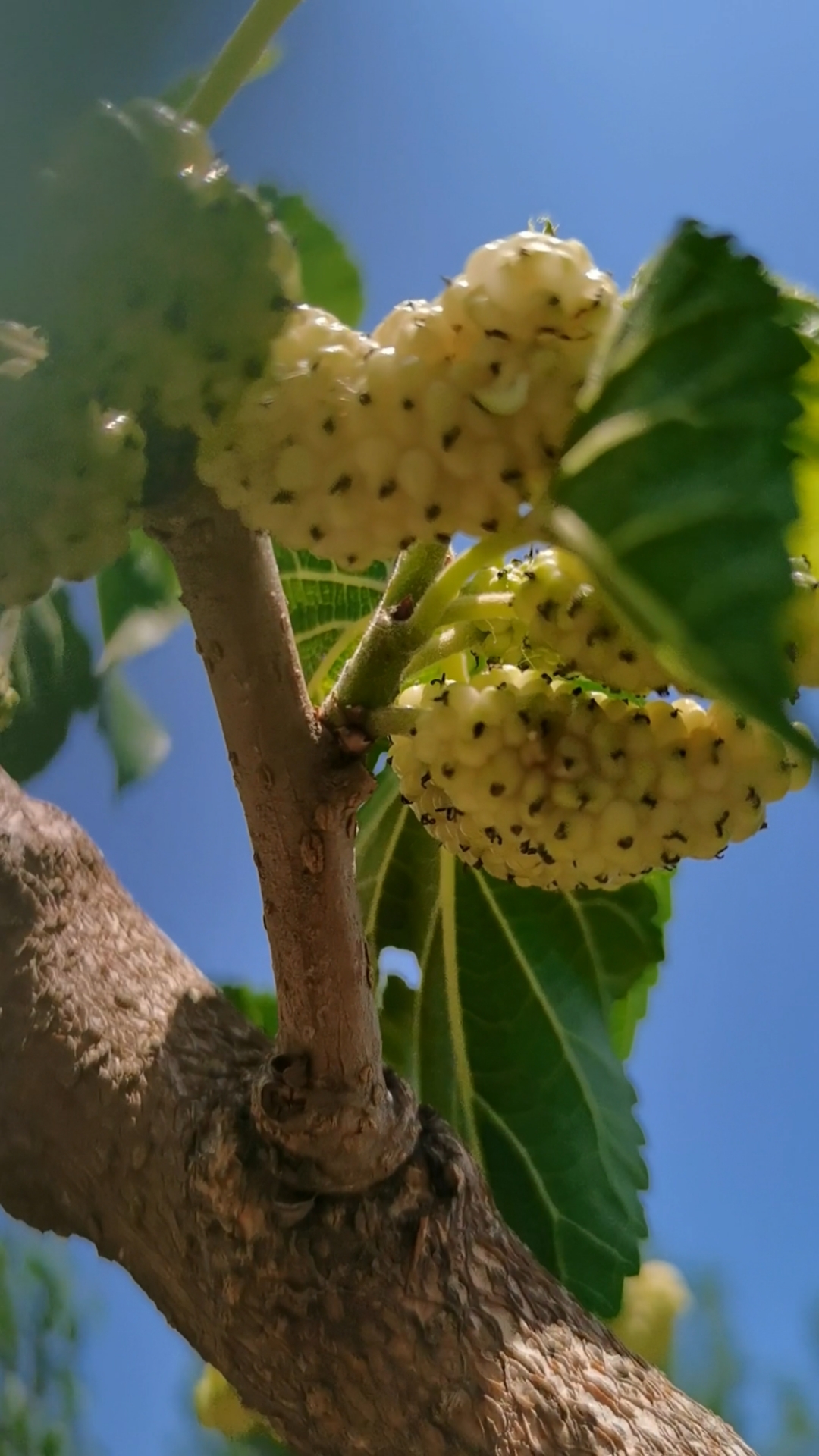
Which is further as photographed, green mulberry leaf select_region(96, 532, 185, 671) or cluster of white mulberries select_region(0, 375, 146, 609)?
green mulberry leaf select_region(96, 532, 185, 671)

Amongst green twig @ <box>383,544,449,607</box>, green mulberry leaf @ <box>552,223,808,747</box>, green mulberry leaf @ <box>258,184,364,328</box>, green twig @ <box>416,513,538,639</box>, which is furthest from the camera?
green mulberry leaf @ <box>258,184,364,328</box>

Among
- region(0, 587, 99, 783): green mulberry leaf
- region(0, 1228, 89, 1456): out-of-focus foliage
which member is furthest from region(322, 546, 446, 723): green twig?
region(0, 1228, 89, 1456): out-of-focus foliage

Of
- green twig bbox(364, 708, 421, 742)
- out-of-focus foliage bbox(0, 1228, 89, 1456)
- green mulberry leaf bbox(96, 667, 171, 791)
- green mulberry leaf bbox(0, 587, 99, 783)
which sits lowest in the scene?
out-of-focus foliage bbox(0, 1228, 89, 1456)

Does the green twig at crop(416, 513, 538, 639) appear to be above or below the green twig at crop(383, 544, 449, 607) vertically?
below

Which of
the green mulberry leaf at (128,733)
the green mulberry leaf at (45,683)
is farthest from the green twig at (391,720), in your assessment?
the green mulberry leaf at (128,733)

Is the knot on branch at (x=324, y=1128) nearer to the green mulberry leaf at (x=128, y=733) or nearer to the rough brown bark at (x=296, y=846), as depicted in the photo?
the rough brown bark at (x=296, y=846)

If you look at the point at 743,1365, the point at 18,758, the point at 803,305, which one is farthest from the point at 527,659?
the point at 743,1365

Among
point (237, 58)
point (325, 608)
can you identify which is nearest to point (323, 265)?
point (325, 608)

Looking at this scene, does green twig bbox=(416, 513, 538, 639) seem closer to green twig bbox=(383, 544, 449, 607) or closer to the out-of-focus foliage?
green twig bbox=(383, 544, 449, 607)
